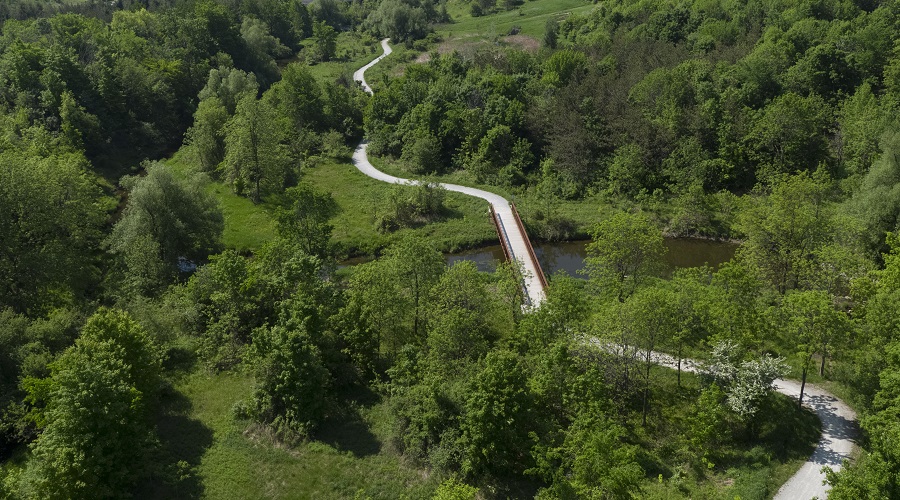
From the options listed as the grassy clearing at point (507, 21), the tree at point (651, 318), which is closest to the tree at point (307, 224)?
the tree at point (651, 318)

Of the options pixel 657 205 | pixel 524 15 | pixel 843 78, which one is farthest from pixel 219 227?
pixel 524 15

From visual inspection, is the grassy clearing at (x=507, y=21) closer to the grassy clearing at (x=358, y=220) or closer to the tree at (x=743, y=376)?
the grassy clearing at (x=358, y=220)

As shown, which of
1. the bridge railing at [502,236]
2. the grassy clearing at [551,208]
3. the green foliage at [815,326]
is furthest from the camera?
the grassy clearing at [551,208]

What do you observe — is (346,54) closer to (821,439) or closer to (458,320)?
(458,320)

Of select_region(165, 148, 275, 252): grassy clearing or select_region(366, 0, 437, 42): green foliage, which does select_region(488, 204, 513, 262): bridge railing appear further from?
select_region(366, 0, 437, 42): green foliage

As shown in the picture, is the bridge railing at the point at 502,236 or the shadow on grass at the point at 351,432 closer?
the shadow on grass at the point at 351,432

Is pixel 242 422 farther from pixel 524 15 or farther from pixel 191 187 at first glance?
pixel 524 15

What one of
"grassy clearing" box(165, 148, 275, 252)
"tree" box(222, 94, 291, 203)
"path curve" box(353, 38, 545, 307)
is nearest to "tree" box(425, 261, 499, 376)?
"path curve" box(353, 38, 545, 307)
